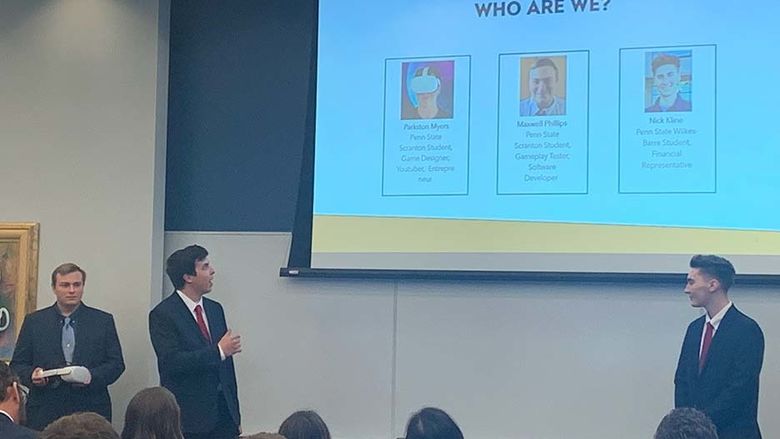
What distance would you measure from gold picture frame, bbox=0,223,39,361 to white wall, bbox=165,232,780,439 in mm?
748

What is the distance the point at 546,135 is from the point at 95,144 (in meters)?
2.41

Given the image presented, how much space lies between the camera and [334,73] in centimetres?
543

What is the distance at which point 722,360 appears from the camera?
13.1 ft

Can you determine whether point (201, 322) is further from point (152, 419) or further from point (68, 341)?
point (152, 419)

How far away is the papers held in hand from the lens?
15.6 feet

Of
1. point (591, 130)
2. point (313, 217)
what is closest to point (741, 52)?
point (591, 130)

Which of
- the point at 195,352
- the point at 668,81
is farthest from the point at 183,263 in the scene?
the point at 668,81

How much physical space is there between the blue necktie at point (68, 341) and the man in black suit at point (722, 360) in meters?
2.85

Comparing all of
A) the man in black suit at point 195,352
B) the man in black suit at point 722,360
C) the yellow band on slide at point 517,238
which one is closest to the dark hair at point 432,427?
the man in black suit at point 722,360

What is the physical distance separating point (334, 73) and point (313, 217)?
0.77 meters

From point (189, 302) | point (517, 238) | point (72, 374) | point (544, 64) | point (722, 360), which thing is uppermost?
point (544, 64)

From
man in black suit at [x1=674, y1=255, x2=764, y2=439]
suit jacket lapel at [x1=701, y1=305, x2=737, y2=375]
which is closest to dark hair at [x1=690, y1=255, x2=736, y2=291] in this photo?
man in black suit at [x1=674, y1=255, x2=764, y2=439]

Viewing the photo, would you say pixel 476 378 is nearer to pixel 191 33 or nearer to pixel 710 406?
pixel 710 406

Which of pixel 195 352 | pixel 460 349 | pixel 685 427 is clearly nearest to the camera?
pixel 685 427
